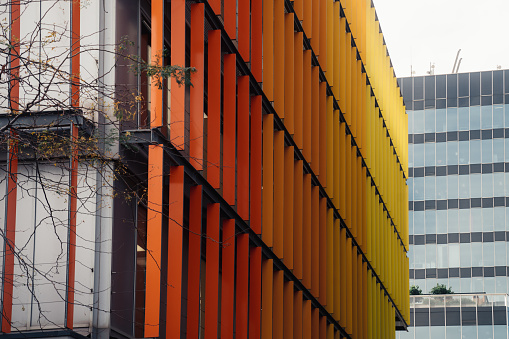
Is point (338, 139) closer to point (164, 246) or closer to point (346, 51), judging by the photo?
point (346, 51)

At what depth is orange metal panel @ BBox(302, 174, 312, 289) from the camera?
2767 cm

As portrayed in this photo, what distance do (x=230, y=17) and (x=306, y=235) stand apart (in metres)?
8.78

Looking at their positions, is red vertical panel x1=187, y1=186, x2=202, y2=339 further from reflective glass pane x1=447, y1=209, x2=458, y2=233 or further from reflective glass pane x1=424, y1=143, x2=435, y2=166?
reflective glass pane x1=424, y1=143, x2=435, y2=166

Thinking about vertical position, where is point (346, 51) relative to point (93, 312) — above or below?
above

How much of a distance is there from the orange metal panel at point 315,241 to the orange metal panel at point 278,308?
3.86m

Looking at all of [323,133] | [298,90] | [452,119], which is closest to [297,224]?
[298,90]

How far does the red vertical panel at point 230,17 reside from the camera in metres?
20.9

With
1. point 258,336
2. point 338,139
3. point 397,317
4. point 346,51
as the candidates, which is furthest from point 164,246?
point 397,317

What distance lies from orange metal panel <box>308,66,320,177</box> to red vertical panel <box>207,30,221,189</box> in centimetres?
937

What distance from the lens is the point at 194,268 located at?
1834 cm

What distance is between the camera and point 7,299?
15250mm

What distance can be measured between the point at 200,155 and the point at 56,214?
3235 millimetres

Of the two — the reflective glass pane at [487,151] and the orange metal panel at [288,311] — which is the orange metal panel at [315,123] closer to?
the orange metal panel at [288,311]

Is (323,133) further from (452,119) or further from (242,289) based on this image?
(452,119)
